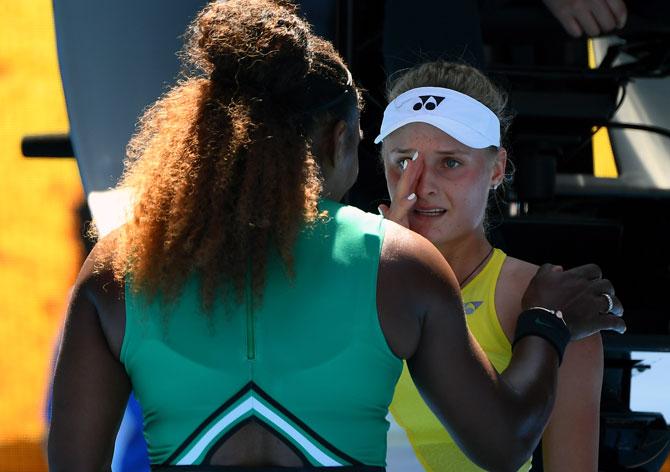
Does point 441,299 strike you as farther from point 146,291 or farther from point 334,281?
point 146,291

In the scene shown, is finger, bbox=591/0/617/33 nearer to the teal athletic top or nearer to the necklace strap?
the necklace strap

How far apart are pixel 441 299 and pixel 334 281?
0.43 feet

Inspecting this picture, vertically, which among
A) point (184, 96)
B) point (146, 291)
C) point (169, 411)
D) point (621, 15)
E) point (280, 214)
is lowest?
point (169, 411)

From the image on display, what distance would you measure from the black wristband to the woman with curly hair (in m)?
0.18

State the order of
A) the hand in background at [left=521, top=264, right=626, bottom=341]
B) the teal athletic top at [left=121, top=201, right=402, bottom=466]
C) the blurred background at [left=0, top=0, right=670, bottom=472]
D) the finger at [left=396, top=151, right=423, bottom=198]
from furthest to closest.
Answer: the blurred background at [left=0, top=0, right=670, bottom=472], the finger at [left=396, top=151, right=423, bottom=198], the hand in background at [left=521, top=264, right=626, bottom=341], the teal athletic top at [left=121, top=201, right=402, bottom=466]

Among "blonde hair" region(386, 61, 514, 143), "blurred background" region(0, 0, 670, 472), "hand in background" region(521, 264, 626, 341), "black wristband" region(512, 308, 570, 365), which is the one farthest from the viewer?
"blurred background" region(0, 0, 670, 472)

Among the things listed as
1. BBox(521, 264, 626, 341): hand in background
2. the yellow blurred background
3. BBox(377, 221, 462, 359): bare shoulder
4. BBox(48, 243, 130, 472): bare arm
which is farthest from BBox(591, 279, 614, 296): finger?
the yellow blurred background

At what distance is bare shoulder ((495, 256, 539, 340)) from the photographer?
6.89 ft

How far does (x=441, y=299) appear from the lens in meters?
1.55

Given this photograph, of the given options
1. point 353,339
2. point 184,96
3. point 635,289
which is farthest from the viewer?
point 635,289

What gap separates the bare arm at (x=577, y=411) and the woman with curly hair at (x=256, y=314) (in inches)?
17.9

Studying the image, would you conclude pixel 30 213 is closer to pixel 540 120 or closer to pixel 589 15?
pixel 540 120

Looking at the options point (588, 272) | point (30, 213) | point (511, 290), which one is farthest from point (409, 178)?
point (30, 213)

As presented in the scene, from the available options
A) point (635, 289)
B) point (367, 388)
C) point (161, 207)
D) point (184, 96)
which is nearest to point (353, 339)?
point (367, 388)
